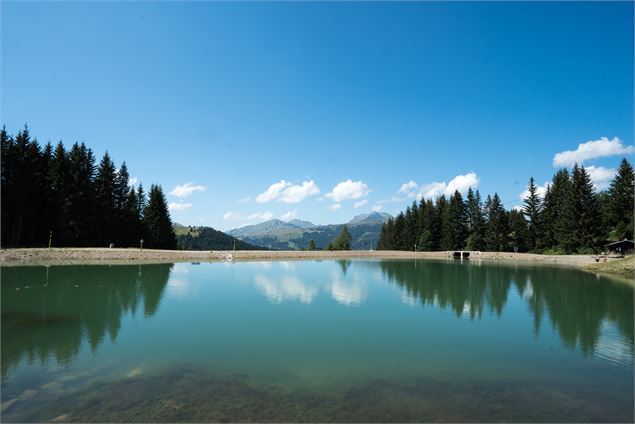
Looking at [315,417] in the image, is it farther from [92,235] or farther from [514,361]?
[92,235]

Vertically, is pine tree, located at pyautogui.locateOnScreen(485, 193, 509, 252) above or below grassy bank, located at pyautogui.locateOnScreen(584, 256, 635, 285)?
above

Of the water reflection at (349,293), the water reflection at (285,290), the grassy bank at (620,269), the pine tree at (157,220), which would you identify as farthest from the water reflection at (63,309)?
the grassy bank at (620,269)

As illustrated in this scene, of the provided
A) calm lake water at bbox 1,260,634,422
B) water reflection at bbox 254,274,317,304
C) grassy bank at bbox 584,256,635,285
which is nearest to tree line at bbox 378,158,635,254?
grassy bank at bbox 584,256,635,285

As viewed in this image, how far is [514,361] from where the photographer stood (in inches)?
513

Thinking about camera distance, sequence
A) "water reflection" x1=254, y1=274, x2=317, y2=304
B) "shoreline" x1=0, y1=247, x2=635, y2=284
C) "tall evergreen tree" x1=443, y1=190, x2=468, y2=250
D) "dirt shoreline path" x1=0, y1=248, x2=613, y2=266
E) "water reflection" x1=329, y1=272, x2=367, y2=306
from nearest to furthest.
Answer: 1. "water reflection" x1=329, y1=272, x2=367, y2=306
2. "water reflection" x1=254, y1=274, x2=317, y2=304
3. "shoreline" x1=0, y1=247, x2=635, y2=284
4. "dirt shoreline path" x1=0, y1=248, x2=613, y2=266
5. "tall evergreen tree" x1=443, y1=190, x2=468, y2=250

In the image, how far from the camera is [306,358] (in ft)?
41.7

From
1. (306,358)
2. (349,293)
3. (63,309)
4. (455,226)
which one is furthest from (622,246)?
(63,309)

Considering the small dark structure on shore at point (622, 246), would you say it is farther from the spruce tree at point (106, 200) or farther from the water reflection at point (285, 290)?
the spruce tree at point (106, 200)

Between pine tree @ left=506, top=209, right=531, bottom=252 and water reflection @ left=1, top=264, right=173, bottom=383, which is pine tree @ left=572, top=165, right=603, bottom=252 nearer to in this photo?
pine tree @ left=506, top=209, right=531, bottom=252

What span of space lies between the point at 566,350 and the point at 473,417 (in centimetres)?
901

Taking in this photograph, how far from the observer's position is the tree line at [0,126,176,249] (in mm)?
51906

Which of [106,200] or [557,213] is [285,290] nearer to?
[106,200]

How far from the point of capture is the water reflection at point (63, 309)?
13.0m

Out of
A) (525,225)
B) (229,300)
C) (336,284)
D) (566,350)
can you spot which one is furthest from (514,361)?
(525,225)
